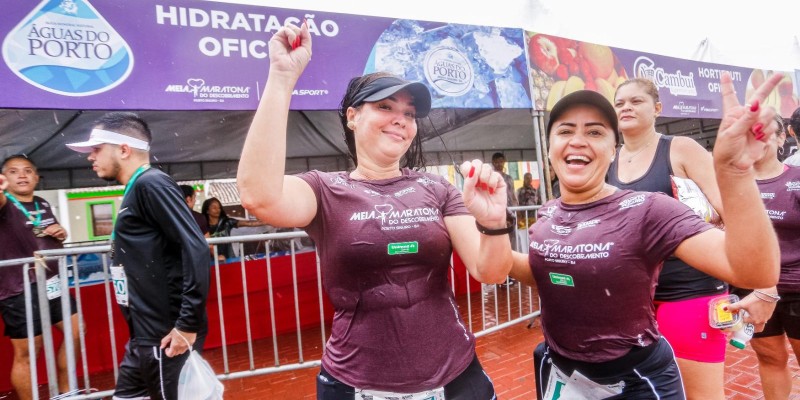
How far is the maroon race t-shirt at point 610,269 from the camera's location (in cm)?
150

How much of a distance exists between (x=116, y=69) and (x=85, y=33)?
15.4 inches

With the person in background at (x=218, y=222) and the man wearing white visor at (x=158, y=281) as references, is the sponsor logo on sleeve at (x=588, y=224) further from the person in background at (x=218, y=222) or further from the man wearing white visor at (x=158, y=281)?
the person in background at (x=218, y=222)

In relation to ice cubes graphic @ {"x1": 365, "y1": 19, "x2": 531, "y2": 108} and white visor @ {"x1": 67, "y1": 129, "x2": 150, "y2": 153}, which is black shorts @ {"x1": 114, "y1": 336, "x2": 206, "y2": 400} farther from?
ice cubes graphic @ {"x1": 365, "y1": 19, "x2": 531, "y2": 108}

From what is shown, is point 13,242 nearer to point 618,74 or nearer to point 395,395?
point 395,395

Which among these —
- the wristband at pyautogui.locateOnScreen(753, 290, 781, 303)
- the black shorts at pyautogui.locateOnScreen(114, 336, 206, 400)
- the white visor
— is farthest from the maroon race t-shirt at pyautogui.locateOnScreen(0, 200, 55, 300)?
the wristband at pyautogui.locateOnScreen(753, 290, 781, 303)

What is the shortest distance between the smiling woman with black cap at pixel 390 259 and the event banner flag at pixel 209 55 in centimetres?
367

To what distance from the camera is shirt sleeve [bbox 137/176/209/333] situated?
238 centimetres

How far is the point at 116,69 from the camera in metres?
4.16

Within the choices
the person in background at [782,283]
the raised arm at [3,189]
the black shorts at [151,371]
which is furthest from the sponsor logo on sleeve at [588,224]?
the raised arm at [3,189]

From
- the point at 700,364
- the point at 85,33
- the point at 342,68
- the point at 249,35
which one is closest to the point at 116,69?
the point at 85,33

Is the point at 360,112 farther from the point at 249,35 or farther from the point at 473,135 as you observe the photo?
the point at 473,135

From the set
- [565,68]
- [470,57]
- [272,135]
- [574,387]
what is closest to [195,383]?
[272,135]

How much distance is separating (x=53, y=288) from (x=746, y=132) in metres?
4.69

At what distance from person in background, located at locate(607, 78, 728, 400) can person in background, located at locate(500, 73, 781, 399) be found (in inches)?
19.4
